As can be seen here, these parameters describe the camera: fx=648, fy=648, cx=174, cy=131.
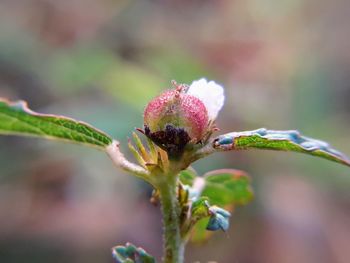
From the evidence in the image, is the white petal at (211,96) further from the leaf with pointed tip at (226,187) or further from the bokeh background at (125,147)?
the bokeh background at (125,147)

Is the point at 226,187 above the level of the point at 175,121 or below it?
above

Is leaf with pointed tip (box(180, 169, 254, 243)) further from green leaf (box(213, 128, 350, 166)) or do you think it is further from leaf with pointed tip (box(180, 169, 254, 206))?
green leaf (box(213, 128, 350, 166))

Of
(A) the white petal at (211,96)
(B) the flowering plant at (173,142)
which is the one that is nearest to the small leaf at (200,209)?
(B) the flowering plant at (173,142)

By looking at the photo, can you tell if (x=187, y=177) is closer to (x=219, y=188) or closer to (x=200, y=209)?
(x=219, y=188)

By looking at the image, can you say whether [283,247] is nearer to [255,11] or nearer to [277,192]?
[277,192]

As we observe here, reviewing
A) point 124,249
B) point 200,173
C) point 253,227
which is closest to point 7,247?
point 200,173

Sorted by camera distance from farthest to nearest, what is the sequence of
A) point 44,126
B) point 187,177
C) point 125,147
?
point 125,147 → point 187,177 → point 44,126

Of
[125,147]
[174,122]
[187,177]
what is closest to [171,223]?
[174,122]
